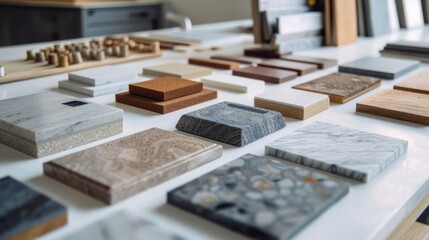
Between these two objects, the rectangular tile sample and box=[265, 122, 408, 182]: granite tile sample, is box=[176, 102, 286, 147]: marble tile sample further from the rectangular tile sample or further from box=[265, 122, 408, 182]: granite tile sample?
the rectangular tile sample

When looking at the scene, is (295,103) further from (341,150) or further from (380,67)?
(380,67)

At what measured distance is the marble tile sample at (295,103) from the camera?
856 millimetres

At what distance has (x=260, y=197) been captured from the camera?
533 mm

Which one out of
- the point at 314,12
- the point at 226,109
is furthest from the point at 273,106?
the point at 314,12

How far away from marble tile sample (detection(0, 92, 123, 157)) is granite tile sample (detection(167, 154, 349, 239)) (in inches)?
8.6

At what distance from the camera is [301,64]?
1.25m

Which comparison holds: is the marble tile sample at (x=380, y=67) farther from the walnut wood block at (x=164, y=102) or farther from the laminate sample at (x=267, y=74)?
the walnut wood block at (x=164, y=102)

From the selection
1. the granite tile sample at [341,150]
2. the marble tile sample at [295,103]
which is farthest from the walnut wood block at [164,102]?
the granite tile sample at [341,150]

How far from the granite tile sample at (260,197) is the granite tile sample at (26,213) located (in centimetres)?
12

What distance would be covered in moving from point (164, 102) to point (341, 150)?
13.4 inches

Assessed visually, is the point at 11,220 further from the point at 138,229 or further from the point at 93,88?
the point at 93,88

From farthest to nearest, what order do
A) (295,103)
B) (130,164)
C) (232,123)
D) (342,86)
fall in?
(342,86) → (295,103) → (232,123) → (130,164)

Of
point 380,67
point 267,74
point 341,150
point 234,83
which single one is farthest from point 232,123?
point 380,67

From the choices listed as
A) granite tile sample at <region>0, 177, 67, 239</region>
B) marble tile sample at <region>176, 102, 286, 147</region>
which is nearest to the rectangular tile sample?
marble tile sample at <region>176, 102, 286, 147</region>
